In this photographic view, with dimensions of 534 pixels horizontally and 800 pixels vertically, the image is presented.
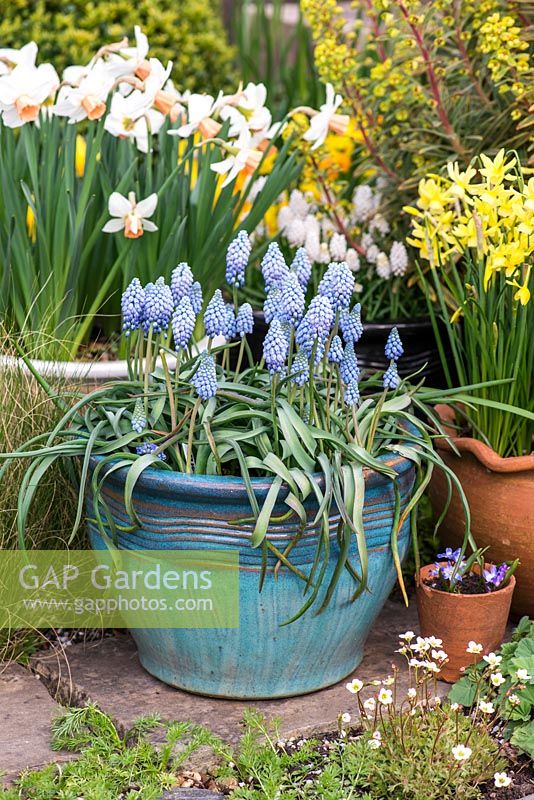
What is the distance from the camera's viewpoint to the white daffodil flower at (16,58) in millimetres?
2748

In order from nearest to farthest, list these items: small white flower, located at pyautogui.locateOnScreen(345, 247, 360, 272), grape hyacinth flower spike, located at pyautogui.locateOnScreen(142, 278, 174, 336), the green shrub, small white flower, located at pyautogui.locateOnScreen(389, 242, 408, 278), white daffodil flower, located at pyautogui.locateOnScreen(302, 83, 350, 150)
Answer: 1. grape hyacinth flower spike, located at pyautogui.locateOnScreen(142, 278, 174, 336)
2. white daffodil flower, located at pyautogui.locateOnScreen(302, 83, 350, 150)
3. small white flower, located at pyautogui.locateOnScreen(389, 242, 408, 278)
4. small white flower, located at pyautogui.locateOnScreen(345, 247, 360, 272)
5. the green shrub

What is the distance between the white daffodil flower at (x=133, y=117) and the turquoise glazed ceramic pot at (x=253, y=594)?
104 cm

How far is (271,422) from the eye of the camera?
216cm

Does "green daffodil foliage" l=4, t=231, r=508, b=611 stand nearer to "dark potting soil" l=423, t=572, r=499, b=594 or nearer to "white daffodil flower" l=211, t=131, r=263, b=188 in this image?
"dark potting soil" l=423, t=572, r=499, b=594

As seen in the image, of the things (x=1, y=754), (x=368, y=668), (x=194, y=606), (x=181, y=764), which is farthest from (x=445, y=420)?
(x=1, y=754)

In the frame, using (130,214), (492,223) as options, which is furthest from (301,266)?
(130,214)

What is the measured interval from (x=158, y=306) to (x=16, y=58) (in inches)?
41.3

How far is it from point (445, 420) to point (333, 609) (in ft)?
2.51

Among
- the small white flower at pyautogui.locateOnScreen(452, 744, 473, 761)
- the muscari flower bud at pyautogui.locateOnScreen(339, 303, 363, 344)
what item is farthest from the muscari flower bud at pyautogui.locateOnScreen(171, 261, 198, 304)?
the small white flower at pyautogui.locateOnScreen(452, 744, 473, 761)

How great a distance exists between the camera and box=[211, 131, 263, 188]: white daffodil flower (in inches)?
107

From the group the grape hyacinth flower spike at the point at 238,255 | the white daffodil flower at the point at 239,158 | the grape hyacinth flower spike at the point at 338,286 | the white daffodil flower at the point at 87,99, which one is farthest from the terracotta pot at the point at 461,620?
the white daffodil flower at the point at 87,99

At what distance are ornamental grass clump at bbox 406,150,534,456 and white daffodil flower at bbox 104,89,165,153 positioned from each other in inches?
28.5

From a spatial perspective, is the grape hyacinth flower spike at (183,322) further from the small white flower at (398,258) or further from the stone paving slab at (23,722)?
the small white flower at (398,258)

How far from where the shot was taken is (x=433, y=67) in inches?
115
